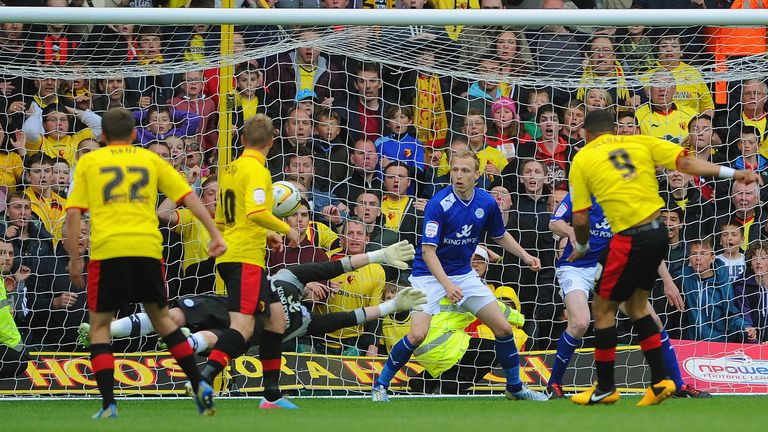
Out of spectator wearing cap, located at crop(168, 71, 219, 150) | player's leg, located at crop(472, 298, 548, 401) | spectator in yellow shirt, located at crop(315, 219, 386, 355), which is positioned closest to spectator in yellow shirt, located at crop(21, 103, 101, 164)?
spectator wearing cap, located at crop(168, 71, 219, 150)

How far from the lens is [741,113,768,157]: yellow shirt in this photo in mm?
11039

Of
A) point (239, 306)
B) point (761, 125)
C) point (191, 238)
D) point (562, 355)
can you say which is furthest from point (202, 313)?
point (761, 125)

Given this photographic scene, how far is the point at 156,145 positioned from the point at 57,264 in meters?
1.41

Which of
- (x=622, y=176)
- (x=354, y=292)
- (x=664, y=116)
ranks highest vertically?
(x=622, y=176)

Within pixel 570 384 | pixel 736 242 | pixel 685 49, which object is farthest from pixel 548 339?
pixel 685 49

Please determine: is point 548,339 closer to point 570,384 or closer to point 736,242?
point 570,384

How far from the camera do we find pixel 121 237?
670 cm

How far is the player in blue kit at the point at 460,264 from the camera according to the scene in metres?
8.80

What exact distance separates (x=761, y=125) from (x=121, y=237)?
699 centimetres

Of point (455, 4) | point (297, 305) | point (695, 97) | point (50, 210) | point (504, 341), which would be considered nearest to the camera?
point (504, 341)

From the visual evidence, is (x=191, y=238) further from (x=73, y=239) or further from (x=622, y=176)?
(x=622, y=176)

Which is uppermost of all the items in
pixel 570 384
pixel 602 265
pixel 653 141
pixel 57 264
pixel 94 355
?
pixel 653 141

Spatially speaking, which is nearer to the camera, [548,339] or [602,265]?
[602,265]

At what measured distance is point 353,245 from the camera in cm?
1034
